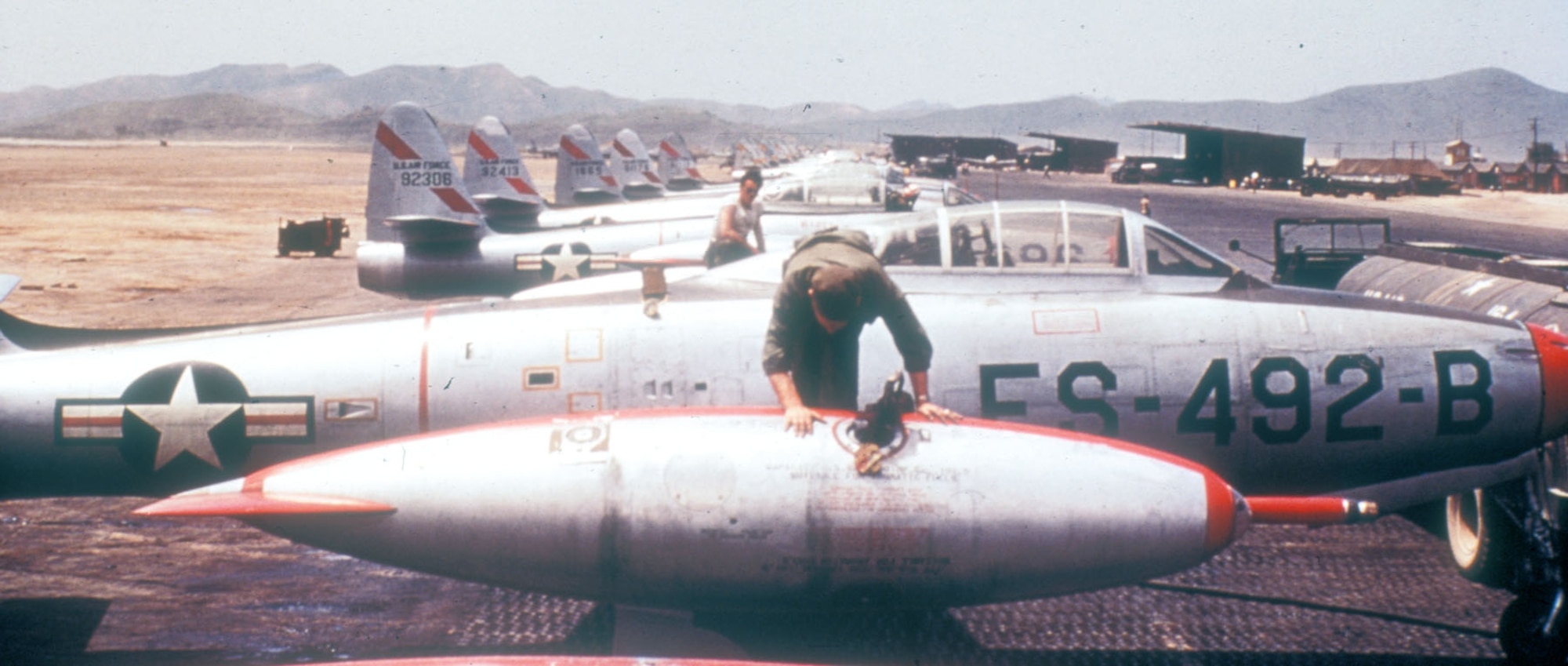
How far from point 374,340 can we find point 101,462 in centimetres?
176

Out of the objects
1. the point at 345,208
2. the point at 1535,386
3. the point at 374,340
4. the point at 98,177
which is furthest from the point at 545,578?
the point at 98,177

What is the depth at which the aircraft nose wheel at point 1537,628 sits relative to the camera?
5996 mm

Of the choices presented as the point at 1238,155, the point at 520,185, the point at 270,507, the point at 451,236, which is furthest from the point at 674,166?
the point at 1238,155

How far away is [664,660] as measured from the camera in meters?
3.22

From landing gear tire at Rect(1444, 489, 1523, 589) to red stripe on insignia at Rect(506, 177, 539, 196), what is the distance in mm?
19210

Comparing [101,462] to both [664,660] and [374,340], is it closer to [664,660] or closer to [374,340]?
[374,340]

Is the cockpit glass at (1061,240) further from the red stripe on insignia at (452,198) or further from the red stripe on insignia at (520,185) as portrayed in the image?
the red stripe on insignia at (520,185)

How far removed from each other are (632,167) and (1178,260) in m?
30.5

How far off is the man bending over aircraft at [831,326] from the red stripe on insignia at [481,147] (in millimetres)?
19753

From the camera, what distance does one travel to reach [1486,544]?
24.1ft

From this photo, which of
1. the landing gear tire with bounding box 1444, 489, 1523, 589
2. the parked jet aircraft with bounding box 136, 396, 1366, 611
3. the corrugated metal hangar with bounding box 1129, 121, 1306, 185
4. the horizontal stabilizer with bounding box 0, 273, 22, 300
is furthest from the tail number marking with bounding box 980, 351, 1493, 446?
the corrugated metal hangar with bounding box 1129, 121, 1306, 185

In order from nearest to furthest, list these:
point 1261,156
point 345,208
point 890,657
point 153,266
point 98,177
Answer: point 890,657
point 153,266
point 345,208
point 98,177
point 1261,156

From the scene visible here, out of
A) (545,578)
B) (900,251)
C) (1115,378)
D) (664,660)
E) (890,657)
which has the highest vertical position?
(900,251)

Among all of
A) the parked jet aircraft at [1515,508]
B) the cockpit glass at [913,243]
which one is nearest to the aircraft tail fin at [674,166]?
the parked jet aircraft at [1515,508]
